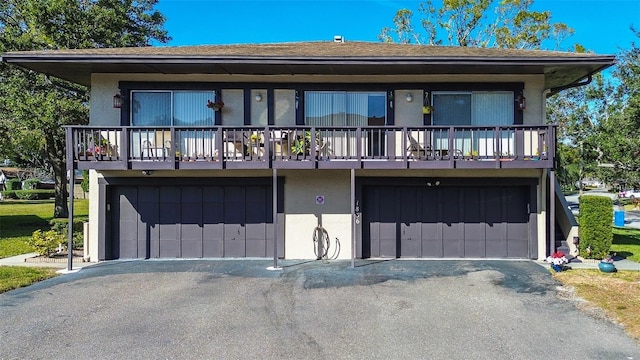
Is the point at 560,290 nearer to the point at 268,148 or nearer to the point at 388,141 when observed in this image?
the point at 388,141

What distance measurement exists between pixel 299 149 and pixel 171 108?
3965 mm

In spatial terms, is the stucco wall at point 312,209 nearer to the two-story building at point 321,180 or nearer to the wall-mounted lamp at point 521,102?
the two-story building at point 321,180

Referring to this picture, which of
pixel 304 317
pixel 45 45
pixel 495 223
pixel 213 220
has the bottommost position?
pixel 304 317

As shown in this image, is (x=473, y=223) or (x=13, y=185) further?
(x=13, y=185)

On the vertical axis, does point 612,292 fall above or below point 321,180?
below

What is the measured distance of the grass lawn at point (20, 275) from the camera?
8.62 metres

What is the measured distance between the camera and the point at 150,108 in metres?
11.4

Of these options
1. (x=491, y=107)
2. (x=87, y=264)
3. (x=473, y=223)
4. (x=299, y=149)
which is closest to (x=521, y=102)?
(x=491, y=107)

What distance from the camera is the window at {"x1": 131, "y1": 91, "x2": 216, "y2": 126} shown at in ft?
37.2

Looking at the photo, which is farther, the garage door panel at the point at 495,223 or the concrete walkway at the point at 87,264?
the garage door panel at the point at 495,223

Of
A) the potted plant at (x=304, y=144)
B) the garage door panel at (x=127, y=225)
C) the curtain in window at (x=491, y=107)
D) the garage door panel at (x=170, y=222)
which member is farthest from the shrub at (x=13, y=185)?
the curtain in window at (x=491, y=107)

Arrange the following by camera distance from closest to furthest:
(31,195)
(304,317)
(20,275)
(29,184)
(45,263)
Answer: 1. (304,317)
2. (20,275)
3. (45,263)
4. (31,195)
5. (29,184)

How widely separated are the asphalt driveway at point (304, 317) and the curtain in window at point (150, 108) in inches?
160

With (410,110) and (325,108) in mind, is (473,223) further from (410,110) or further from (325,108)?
(325,108)
